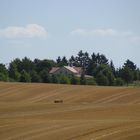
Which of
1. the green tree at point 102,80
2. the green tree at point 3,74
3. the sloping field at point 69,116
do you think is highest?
the green tree at point 3,74

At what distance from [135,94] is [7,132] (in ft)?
102

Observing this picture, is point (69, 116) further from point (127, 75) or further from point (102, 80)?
point (127, 75)

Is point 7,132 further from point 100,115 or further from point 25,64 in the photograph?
point 25,64

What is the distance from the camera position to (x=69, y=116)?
1203 inches

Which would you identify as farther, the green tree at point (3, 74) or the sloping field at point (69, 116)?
the green tree at point (3, 74)

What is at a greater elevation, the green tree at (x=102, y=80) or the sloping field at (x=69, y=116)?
the green tree at (x=102, y=80)

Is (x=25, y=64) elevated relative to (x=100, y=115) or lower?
elevated

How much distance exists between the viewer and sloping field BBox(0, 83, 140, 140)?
64.4 ft

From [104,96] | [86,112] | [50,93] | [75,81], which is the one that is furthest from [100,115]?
[75,81]

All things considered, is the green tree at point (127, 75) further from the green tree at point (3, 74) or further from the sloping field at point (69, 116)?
the sloping field at point (69, 116)

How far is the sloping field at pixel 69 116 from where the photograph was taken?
1962 centimetres

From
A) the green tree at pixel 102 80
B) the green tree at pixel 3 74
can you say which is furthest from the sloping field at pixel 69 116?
the green tree at pixel 102 80

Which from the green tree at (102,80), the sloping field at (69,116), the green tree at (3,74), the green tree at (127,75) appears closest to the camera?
the sloping field at (69,116)

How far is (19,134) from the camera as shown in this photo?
66.2 ft
